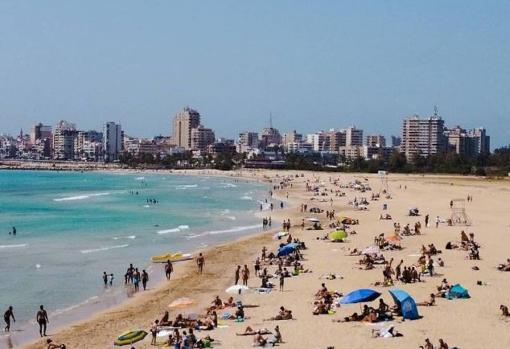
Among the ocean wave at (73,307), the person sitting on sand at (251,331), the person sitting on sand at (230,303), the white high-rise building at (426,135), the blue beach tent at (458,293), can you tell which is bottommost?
the ocean wave at (73,307)

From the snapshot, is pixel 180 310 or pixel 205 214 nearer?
pixel 180 310

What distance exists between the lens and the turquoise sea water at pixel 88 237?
23.3m

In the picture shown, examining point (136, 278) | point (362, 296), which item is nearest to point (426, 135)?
point (136, 278)

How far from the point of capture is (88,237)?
124 feet

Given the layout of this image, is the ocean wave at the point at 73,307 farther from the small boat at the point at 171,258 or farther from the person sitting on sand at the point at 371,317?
the person sitting on sand at the point at 371,317

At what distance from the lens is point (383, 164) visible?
13825 cm

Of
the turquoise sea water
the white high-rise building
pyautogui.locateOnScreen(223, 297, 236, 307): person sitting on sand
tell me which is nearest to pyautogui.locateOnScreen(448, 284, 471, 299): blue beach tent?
pyautogui.locateOnScreen(223, 297, 236, 307): person sitting on sand

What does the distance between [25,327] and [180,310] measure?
423cm

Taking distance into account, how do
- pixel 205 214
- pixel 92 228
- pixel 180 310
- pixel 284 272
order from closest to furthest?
pixel 180 310, pixel 284 272, pixel 92 228, pixel 205 214

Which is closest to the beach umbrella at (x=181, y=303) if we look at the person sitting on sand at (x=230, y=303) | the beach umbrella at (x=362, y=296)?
the person sitting on sand at (x=230, y=303)

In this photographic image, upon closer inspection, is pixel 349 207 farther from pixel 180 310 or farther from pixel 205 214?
pixel 180 310

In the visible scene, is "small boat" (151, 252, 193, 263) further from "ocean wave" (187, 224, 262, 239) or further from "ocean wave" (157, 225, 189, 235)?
"ocean wave" (157, 225, 189, 235)

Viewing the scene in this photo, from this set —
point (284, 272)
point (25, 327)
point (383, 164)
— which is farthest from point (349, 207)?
point (383, 164)

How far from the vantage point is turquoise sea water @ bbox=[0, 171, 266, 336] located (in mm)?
23312
